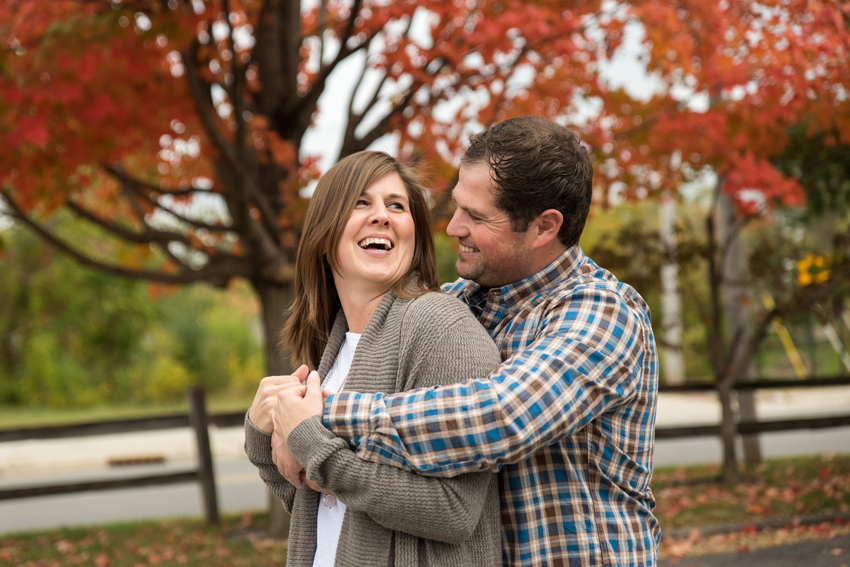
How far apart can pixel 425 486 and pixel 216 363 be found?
65.2 feet

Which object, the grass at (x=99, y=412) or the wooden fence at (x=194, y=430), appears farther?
the grass at (x=99, y=412)

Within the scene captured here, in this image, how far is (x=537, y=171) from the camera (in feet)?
6.10

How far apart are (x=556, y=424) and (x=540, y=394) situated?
0.25 feet

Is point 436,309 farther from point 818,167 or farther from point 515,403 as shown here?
point 818,167

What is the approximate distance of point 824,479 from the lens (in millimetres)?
7336

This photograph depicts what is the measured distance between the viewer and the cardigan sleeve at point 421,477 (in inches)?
62.5

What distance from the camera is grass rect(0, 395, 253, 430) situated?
49.5ft

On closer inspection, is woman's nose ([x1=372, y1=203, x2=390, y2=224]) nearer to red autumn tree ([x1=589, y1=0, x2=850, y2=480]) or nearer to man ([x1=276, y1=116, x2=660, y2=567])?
man ([x1=276, y1=116, x2=660, y2=567])

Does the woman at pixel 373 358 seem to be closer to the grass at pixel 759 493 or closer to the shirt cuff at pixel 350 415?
Answer: the shirt cuff at pixel 350 415

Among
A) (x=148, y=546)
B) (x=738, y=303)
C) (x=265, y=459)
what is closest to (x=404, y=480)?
(x=265, y=459)

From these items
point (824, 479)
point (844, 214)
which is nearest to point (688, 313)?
point (844, 214)

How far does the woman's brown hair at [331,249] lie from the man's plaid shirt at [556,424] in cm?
35

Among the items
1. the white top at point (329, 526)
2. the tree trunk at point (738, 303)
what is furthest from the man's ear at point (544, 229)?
the tree trunk at point (738, 303)

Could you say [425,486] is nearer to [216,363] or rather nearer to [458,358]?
[458,358]
